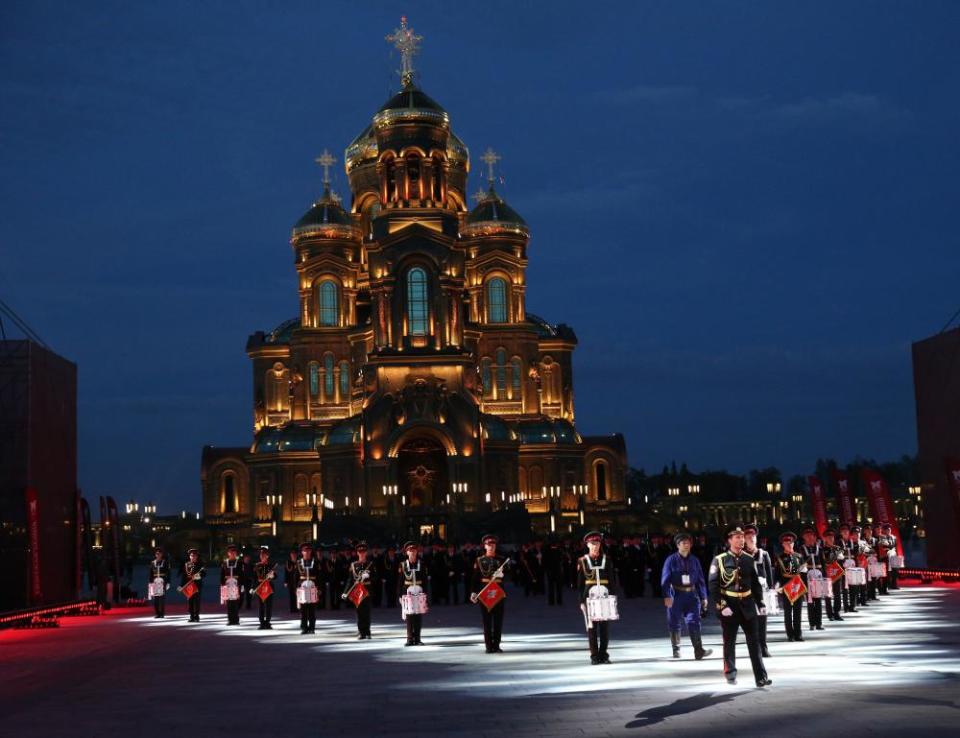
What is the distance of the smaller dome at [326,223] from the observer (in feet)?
311

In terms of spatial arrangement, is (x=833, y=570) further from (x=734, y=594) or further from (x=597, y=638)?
(x=734, y=594)

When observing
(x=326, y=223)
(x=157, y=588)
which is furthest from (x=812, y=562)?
(x=326, y=223)

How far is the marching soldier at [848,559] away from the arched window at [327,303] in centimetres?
6369

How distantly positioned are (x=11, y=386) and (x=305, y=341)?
5508cm

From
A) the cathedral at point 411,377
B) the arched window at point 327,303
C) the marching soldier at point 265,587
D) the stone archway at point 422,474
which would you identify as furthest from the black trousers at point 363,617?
the arched window at point 327,303

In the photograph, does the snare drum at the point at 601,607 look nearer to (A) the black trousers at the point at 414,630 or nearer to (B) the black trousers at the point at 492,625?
(B) the black trousers at the point at 492,625

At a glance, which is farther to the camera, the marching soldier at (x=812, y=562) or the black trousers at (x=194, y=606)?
the black trousers at (x=194, y=606)

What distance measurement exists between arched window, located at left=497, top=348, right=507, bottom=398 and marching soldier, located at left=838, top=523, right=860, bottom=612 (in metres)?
59.2

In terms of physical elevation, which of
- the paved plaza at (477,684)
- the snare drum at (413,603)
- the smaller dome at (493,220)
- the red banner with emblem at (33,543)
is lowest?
the paved plaza at (477,684)

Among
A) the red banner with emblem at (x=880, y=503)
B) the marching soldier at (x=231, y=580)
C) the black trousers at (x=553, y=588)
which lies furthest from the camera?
the red banner with emblem at (x=880, y=503)

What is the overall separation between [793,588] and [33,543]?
65.6 ft

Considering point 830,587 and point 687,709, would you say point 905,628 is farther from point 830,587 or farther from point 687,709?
point 687,709

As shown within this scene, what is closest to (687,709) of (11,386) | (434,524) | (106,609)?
(11,386)

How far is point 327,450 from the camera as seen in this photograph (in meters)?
85.3
